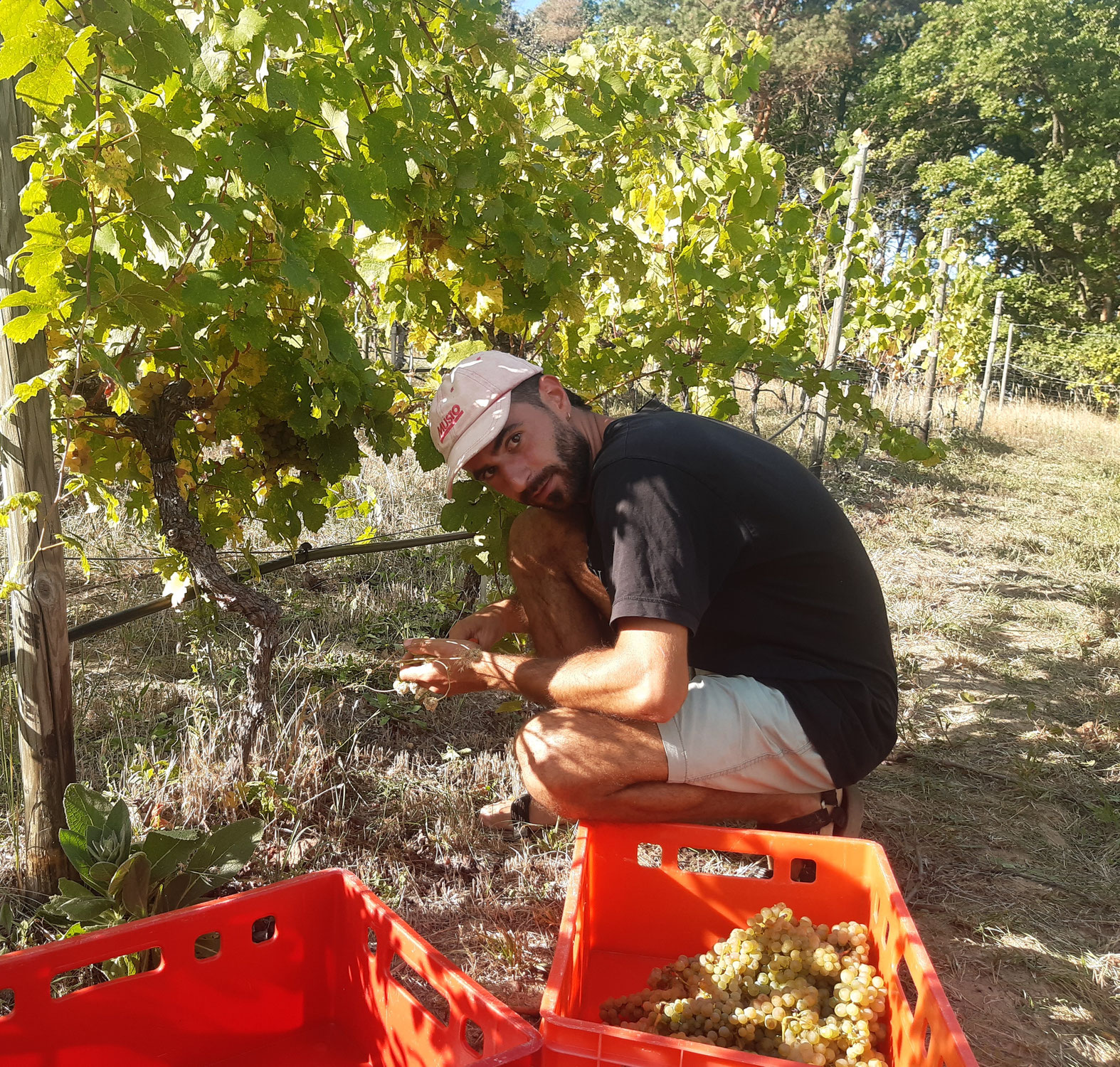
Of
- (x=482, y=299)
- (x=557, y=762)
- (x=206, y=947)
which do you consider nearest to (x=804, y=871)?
(x=557, y=762)

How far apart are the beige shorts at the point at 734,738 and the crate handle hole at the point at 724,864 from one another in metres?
0.37

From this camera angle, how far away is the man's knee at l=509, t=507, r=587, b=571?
2359 millimetres

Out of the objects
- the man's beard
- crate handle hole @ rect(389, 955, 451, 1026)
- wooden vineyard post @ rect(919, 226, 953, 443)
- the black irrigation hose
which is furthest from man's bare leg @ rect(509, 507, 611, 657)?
wooden vineyard post @ rect(919, 226, 953, 443)

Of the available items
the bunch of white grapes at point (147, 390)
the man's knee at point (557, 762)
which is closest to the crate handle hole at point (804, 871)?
the man's knee at point (557, 762)

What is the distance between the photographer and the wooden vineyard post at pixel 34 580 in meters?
1.67

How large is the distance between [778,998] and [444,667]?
0.93 m

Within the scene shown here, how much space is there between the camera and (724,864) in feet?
7.64

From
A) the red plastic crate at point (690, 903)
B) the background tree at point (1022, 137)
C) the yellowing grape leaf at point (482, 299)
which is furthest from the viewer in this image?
the background tree at point (1022, 137)

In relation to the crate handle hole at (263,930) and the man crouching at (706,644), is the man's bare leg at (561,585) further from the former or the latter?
the crate handle hole at (263,930)

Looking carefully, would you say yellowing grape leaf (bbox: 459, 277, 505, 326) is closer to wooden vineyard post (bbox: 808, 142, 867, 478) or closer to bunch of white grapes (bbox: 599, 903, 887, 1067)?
bunch of white grapes (bbox: 599, 903, 887, 1067)

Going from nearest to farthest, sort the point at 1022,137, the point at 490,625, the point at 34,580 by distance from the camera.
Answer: the point at 34,580 → the point at 490,625 → the point at 1022,137

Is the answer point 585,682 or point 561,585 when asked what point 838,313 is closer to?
point 561,585

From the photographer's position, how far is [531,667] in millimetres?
2002

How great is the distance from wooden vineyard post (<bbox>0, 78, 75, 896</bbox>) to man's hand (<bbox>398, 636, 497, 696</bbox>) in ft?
2.25
